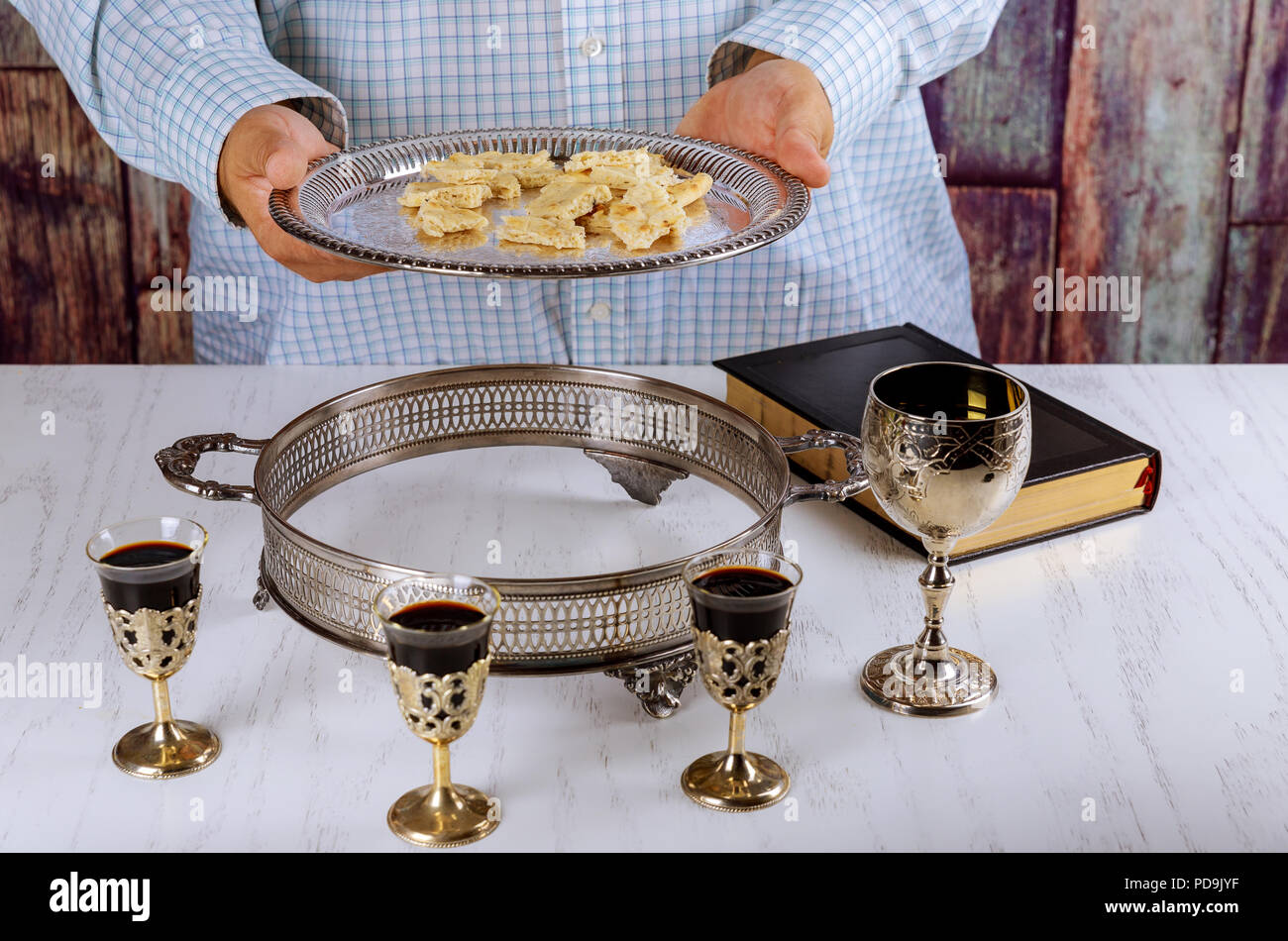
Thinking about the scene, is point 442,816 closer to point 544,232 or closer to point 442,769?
point 442,769

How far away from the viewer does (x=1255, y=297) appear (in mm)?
2980

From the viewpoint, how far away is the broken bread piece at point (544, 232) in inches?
48.5

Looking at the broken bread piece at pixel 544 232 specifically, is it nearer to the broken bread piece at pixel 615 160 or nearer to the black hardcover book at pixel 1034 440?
the broken bread piece at pixel 615 160

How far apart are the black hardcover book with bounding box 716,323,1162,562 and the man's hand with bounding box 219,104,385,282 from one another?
45cm

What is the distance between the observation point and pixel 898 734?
1048 mm

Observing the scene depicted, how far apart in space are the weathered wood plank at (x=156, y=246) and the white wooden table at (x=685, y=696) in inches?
51.0

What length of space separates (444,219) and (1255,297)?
2263 millimetres

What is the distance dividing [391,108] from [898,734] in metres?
1.21

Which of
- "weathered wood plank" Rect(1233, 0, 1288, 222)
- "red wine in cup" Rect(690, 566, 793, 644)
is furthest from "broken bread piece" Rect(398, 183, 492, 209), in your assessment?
"weathered wood plank" Rect(1233, 0, 1288, 222)

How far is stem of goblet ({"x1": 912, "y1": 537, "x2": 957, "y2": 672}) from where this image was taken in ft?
3.59

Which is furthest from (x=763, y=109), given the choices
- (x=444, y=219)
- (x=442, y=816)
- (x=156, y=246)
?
(x=156, y=246)
